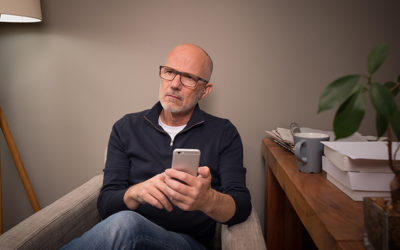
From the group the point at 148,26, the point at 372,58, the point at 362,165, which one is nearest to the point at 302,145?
the point at 362,165

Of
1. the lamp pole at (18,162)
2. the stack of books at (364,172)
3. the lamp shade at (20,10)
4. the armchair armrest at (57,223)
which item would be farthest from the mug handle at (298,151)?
the lamp pole at (18,162)

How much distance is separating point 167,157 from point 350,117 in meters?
0.89

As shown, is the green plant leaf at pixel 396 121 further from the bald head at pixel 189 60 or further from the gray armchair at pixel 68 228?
the bald head at pixel 189 60

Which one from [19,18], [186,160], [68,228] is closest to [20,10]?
[19,18]

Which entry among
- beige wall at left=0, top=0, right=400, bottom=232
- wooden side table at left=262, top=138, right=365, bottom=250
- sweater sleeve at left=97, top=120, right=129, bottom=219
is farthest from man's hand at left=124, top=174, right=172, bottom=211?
beige wall at left=0, top=0, right=400, bottom=232

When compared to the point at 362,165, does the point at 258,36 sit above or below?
above

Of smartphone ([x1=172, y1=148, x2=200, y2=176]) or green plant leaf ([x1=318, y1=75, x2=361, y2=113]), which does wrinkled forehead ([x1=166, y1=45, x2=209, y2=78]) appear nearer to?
smartphone ([x1=172, y1=148, x2=200, y2=176])

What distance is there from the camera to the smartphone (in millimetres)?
819

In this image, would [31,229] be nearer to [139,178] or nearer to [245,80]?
[139,178]

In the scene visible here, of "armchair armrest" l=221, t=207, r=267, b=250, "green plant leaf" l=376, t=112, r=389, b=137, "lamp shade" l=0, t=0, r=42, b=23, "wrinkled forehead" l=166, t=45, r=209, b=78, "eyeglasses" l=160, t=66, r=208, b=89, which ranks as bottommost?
"armchair armrest" l=221, t=207, r=267, b=250

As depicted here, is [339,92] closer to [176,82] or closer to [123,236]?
[123,236]

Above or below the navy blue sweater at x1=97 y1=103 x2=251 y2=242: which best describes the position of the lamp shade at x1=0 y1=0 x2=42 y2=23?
above

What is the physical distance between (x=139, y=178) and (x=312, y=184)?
2.36ft

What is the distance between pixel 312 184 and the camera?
893 mm
